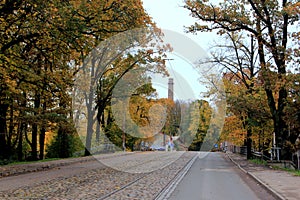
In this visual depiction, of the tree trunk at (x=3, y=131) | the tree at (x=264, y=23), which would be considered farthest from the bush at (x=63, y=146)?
the tree at (x=264, y=23)

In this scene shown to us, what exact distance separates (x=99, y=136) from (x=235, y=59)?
18.5 metres

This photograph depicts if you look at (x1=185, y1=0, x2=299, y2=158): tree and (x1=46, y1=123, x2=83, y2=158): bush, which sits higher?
(x1=185, y1=0, x2=299, y2=158): tree

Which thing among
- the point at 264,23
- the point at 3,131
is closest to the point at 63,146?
the point at 3,131

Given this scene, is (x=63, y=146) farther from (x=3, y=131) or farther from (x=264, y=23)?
(x=264, y=23)

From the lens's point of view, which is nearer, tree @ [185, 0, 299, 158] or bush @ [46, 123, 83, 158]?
tree @ [185, 0, 299, 158]

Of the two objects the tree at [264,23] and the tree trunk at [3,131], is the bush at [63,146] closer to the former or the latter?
the tree trunk at [3,131]

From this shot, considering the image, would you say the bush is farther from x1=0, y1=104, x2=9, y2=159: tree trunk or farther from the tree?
the tree

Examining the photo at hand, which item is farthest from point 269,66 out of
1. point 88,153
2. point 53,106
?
point 88,153

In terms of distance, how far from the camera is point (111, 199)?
35.2ft

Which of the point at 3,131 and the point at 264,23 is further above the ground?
the point at 264,23

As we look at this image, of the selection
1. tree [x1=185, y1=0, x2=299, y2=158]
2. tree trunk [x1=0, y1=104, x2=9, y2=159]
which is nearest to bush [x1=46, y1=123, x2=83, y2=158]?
tree trunk [x1=0, y1=104, x2=9, y2=159]

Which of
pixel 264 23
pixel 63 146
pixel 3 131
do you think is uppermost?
pixel 264 23

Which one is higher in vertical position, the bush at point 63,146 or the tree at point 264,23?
the tree at point 264,23

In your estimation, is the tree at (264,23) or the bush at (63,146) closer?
the tree at (264,23)
